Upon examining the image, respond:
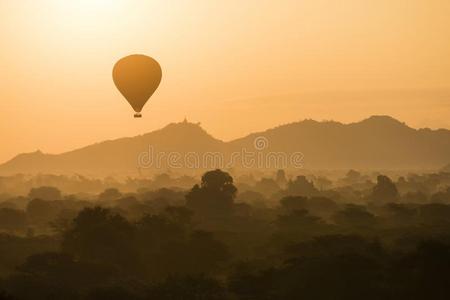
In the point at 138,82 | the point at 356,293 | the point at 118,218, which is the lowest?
the point at 356,293

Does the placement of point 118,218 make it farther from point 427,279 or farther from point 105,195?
point 105,195

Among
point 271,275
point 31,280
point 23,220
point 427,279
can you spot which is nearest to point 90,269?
point 31,280

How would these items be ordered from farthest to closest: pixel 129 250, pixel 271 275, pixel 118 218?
pixel 118 218 < pixel 129 250 < pixel 271 275

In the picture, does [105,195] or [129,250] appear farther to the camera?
[105,195]

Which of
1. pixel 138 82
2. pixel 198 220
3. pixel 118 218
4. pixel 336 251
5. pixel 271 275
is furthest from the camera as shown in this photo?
pixel 198 220

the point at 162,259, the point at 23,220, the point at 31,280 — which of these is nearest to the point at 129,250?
the point at 162,259

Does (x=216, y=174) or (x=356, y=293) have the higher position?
(x=216, y=174)
